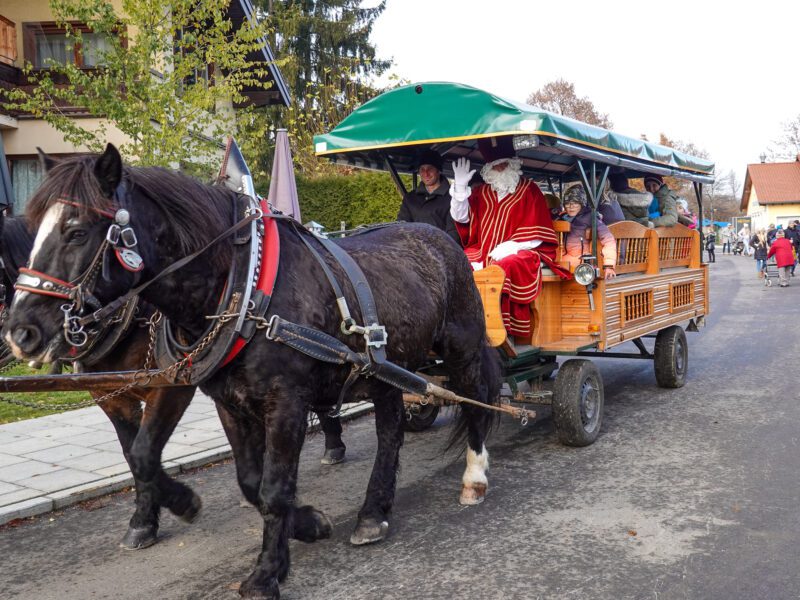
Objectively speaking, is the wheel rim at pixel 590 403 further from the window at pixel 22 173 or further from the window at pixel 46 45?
the window at pixel 46 45

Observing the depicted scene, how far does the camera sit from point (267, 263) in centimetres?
335

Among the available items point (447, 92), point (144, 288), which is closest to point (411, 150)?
point (447, 92)

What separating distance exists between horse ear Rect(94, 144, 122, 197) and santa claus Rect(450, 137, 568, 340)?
3.16 metres

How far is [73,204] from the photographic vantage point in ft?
9.19

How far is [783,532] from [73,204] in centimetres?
380

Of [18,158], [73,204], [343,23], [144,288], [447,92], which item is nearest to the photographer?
[73,204]

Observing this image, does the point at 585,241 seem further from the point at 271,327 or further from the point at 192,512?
the point at 192,512

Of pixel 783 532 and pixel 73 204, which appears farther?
pixel 783 532

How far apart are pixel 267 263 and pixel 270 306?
0.65 ft

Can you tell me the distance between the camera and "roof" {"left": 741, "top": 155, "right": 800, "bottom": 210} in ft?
190

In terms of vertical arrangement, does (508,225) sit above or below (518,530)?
above

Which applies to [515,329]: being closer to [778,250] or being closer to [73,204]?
[73,204]

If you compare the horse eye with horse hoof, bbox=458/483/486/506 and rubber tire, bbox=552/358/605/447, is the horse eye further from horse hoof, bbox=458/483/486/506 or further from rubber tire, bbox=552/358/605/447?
rubber tire, bbox=552/358/605/447

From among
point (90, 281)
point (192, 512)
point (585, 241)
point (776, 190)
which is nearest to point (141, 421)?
point (192, 512)
